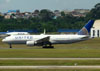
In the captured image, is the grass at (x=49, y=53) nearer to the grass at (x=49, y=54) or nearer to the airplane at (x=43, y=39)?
the grass at (x=49, y=54)

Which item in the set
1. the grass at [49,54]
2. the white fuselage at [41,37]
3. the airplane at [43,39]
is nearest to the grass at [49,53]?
the grass at [49,54]

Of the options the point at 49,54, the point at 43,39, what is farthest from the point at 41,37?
the point at 49,54

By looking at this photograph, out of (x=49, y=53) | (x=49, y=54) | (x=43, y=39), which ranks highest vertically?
(x=43, y=39)

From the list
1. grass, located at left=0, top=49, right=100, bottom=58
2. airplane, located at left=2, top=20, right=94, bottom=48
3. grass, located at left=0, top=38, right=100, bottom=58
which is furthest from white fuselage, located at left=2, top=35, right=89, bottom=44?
grass, located at left=0, top=49, right=100, bottom=58

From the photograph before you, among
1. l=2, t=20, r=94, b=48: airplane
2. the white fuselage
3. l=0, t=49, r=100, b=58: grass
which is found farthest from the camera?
the white fuselage

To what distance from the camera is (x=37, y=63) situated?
39.7 m

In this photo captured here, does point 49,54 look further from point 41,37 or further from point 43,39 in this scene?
point 41,37

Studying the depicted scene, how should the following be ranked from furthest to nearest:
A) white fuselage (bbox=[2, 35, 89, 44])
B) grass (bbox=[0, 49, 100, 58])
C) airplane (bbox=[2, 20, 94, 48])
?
white fuselage (bbox=[2, 35, 89, 44]) < airplane (bbox=[2, 20, 94, 48]) < grass (bbox=[0, 49, 100, 58])

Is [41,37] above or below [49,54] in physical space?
above

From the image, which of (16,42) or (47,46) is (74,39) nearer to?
(47,46)

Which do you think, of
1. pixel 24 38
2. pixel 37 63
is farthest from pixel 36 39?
pixel 37 63

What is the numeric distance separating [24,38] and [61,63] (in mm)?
35879

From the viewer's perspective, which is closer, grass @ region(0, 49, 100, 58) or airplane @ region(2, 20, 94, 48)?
grass @ region(0, 49, 100, 58)

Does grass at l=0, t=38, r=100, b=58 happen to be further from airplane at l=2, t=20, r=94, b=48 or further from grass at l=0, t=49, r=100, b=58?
airplane at l=2, t=20, r=94, b=48
